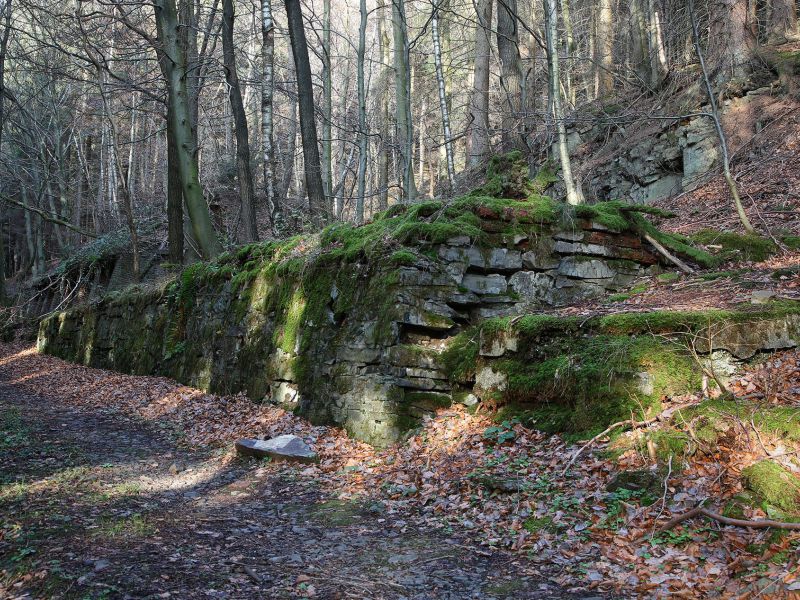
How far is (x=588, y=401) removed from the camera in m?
5.48

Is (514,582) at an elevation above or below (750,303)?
below

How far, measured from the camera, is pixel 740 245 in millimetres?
8164

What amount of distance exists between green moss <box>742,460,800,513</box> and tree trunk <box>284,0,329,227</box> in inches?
410

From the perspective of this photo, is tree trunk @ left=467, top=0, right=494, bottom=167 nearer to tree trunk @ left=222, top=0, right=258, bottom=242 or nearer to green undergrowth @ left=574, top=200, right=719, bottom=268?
tree trunk @ left=222, top=0, right=258, bottom=242

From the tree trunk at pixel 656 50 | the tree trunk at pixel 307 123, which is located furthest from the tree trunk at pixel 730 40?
the tree trunk at pixel 307 123

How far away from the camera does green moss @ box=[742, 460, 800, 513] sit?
3600mm

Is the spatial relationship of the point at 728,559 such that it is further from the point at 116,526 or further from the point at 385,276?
the point at 385,276

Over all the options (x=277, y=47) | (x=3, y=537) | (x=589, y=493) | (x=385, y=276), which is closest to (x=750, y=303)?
(x=589, y=493)

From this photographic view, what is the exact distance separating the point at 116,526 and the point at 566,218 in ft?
21.0

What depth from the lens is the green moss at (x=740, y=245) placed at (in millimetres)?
7883

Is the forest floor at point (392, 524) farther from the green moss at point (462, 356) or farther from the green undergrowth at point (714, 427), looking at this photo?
the green moss at point (462, 356)

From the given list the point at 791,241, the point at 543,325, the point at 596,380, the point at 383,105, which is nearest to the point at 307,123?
the point at 543,325

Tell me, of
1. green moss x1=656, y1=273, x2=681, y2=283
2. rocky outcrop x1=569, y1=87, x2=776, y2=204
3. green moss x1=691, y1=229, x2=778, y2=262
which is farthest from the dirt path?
rocky outcrop x1=569, y1=87, x2=776, y2=204

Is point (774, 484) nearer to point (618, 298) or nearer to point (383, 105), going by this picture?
point (618, 298)
